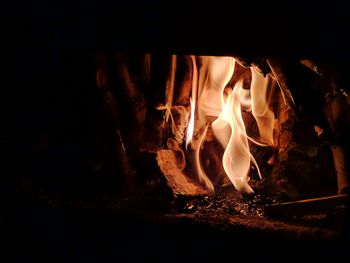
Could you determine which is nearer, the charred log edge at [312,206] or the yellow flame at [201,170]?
the charred log edge at [312,206]

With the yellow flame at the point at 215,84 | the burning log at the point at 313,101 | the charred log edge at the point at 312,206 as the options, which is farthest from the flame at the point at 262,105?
the charred log edge at the point at 312,206

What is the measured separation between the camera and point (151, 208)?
176cm

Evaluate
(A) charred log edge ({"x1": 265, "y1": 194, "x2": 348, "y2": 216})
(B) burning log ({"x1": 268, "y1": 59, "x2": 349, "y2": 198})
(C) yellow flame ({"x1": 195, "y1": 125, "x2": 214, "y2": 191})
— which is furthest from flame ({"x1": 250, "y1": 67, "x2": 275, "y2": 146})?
(A) charred log edge ({"x1": 265, "y1": 194, "x2": 348, "y2": 216})

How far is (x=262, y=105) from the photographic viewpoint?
84.9 inches

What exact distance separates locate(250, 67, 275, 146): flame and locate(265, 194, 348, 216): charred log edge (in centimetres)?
58

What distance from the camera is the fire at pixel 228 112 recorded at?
2.10 m

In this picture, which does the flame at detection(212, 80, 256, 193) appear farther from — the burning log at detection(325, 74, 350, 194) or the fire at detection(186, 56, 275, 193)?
the burning log at detection(325, 74, 350, 194)

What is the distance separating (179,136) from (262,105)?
47 centimetres

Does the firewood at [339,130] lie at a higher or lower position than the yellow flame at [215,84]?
lower

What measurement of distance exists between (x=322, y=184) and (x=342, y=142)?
0.36 metres

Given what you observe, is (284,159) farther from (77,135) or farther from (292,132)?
(77,135)

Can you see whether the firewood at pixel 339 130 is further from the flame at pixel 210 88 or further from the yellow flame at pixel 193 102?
the yellow flame at pixel 193 102

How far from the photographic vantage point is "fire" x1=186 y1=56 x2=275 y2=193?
6.88 feet

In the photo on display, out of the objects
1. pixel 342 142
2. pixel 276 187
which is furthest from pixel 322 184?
pixel 342 142
